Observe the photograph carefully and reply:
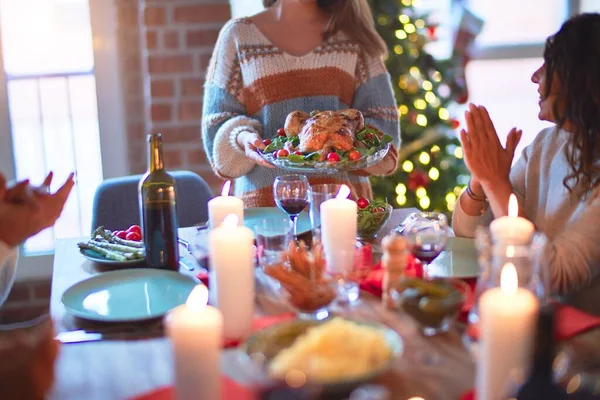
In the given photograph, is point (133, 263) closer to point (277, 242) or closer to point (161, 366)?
point (277, 242)

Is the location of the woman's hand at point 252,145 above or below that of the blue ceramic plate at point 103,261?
above

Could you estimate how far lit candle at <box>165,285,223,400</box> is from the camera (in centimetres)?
92

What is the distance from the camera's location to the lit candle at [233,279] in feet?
4.08

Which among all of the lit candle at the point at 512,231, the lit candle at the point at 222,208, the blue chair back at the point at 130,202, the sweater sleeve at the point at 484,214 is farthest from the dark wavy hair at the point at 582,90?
the blue chair back at the point at 130,202

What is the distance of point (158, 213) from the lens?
161 centimetres

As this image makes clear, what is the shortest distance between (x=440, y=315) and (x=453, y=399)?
19 centimetres

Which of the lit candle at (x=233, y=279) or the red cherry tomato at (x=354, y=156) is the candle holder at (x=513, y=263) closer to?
the lit candle at (x=233, y=279)

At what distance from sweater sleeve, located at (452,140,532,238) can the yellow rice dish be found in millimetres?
856

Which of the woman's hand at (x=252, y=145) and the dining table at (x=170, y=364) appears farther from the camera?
the woman's hand at (x=252, y=145)

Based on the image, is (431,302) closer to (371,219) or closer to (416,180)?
(371,219)

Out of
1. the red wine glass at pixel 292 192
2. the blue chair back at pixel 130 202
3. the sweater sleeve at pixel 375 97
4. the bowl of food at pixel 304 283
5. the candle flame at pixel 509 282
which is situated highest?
the sweater sleeve at pixel 375 97

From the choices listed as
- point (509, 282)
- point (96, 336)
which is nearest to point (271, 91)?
point (96, 336)

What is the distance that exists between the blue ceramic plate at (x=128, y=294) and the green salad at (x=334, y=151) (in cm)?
49

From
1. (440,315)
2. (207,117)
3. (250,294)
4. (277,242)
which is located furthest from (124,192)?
(440,315)
